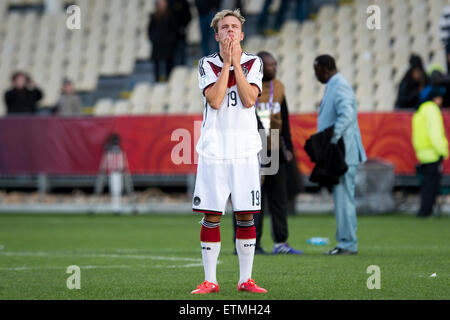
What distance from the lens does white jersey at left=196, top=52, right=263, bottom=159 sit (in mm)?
7891

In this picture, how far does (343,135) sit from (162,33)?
1327 centimetres

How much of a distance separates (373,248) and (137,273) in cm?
398

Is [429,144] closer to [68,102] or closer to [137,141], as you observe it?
[137,141]

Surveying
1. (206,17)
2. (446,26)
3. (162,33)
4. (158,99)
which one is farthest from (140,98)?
(446,26)

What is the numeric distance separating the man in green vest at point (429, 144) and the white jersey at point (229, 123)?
11.2 metres

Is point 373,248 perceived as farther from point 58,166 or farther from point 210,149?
point 58,166

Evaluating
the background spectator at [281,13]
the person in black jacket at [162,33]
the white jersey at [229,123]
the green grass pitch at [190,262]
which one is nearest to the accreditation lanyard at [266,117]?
the green grass pitch at [190,262]

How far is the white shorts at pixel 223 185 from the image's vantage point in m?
7.88

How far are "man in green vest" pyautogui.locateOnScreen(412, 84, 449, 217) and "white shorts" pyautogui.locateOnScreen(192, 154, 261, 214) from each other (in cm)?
1131

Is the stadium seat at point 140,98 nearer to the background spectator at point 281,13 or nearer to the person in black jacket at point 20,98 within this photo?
the person in black jacket at point 20,98

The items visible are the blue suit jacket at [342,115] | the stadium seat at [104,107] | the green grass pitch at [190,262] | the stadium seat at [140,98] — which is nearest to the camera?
the green grass pitch at [190,262]

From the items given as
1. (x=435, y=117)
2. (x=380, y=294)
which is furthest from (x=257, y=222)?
(x=435, y=117)

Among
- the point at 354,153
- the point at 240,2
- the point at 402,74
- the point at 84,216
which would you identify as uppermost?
the point at 240,2

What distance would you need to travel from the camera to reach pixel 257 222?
38.9 ft
